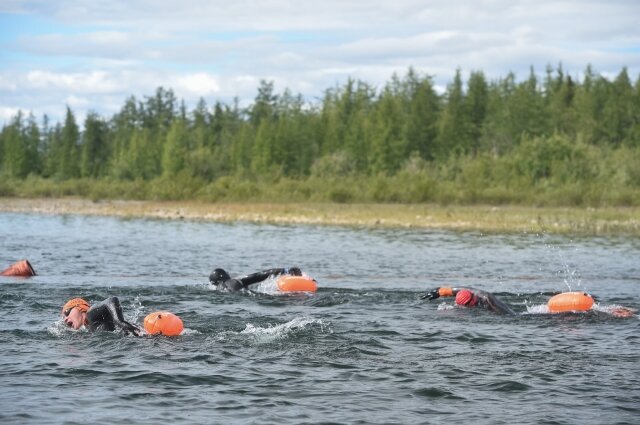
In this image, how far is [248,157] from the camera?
104375mm

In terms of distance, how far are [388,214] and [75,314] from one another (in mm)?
40062

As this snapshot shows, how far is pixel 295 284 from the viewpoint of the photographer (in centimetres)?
2153

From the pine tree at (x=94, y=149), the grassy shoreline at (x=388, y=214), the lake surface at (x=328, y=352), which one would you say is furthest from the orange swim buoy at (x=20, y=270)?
the pine tree at (x=94, y=149)

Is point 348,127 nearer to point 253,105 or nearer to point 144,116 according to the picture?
point 253,105

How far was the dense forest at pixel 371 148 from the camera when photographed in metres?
69.4

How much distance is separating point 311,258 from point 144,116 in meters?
118

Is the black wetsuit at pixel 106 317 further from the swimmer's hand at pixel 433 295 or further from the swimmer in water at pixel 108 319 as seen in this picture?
the swimmer's hand at pixel 433 295

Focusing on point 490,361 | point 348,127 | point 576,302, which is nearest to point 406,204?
point 348,127

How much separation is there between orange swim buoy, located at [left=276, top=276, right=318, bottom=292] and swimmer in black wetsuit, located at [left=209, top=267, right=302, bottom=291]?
53 centimetres

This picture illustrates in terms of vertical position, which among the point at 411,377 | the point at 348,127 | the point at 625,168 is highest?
the point at 348,127

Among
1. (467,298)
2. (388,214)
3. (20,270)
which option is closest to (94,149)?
(388,214)

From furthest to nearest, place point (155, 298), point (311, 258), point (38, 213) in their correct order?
point (38, 213) → point (311, 258) → point (155, 298)

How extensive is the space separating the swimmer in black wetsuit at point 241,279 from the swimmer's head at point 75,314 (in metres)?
5.39

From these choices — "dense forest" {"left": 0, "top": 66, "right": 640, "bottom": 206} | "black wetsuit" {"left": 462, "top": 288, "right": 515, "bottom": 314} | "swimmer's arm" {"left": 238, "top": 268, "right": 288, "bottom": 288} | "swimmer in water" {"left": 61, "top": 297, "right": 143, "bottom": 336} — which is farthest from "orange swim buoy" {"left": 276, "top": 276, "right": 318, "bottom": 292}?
"dense forest" {"left": 0, "top": 66, "right": 640, "bottom": 206}
